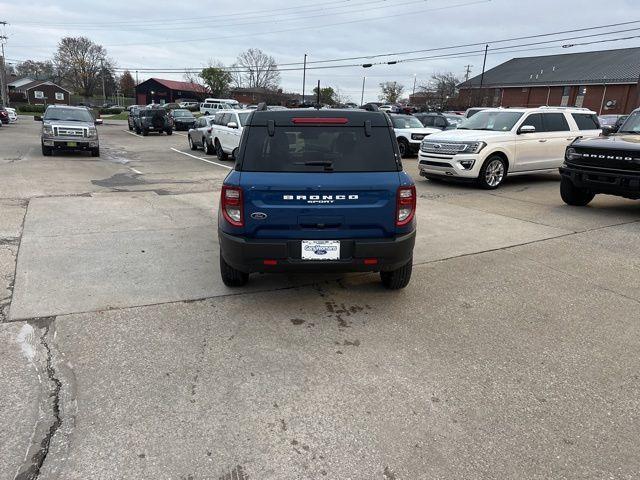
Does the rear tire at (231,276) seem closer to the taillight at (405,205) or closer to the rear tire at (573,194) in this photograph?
the taillight at (405,205)

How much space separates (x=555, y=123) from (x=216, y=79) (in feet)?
249

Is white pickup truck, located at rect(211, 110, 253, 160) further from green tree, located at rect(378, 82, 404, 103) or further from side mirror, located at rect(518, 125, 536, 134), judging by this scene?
green tree, located at rect(378, 82, 404, 103)

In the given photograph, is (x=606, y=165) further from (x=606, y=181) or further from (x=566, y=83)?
(x=566, y=83)

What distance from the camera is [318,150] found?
4.34m

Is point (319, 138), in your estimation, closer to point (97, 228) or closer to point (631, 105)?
point (97, 228)

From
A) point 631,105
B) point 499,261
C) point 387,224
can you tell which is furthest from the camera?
point 631,105

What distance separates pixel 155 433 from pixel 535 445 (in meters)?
2.18

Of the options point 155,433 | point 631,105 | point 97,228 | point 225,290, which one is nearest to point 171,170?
point 97,228

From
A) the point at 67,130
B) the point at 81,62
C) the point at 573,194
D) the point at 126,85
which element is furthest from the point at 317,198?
the point at 126,85

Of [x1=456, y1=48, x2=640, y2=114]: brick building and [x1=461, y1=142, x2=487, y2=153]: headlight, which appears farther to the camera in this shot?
[x1=456, y1=48, x2=640, y2=114]: brick building

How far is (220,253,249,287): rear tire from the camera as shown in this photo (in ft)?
15.7

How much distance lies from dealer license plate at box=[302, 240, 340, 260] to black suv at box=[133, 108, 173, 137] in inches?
1175

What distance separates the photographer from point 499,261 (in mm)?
6102

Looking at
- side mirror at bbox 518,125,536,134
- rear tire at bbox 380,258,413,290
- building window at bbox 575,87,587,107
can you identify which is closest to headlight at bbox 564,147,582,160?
side mirror at bbox 518,125,536,134
